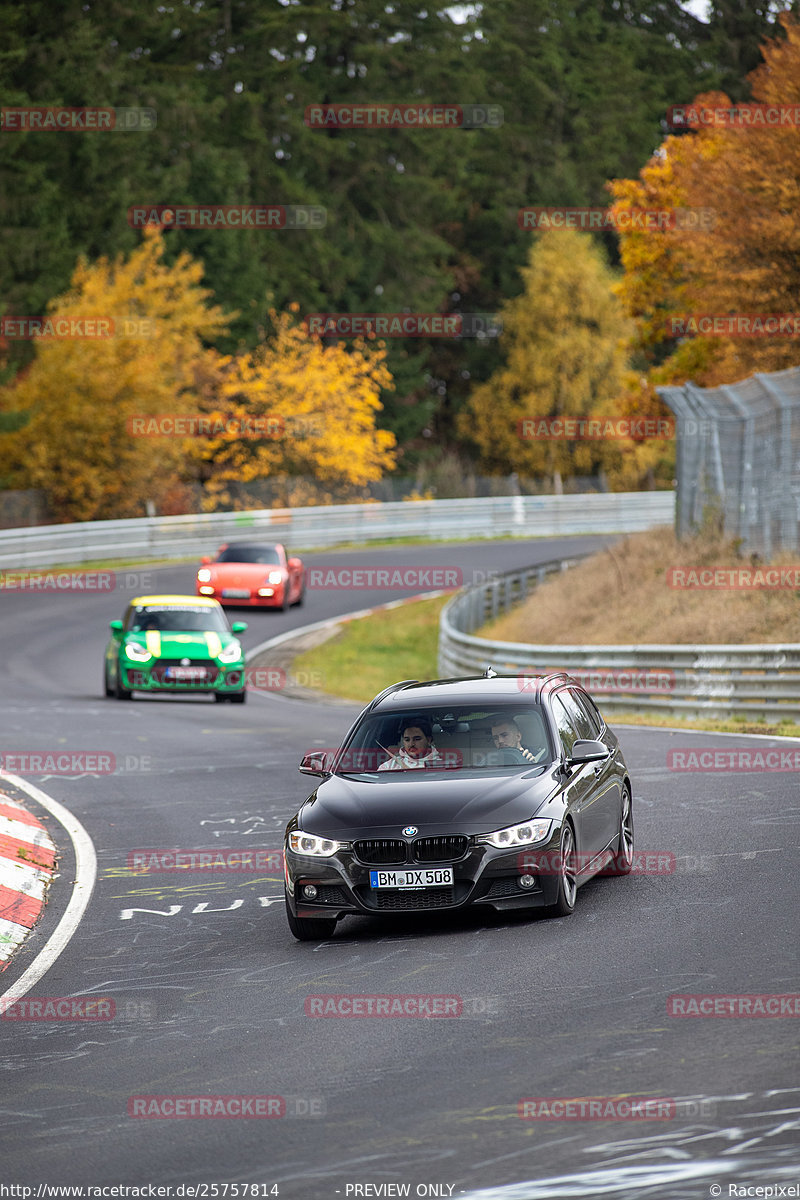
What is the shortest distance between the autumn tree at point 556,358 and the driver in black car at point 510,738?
2637 inches

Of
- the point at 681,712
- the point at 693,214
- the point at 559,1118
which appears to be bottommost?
the point at 681,712

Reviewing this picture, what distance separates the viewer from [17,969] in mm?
9312

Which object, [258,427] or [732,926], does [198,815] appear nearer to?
[732,926]

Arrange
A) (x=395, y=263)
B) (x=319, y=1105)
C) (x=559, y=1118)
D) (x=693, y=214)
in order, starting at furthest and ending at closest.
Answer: (x=395, y=263), (x=693, y=214), (x=319, y=1105), (x=559, y=1118)

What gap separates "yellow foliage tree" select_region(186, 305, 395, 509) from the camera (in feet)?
205

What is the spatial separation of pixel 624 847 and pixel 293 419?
54.3 metres

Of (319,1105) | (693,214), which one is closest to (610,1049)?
(319,1105)

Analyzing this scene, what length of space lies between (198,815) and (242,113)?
196ft

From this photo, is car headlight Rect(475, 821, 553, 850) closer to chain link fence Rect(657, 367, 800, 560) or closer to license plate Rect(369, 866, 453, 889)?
license plate Rect(369, 866, 453, 889)

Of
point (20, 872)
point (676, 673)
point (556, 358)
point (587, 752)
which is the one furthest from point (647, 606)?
point (556, 358)

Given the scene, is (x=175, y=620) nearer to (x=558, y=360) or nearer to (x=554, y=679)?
(x=554, y=679)

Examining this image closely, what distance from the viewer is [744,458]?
2736 centimetres

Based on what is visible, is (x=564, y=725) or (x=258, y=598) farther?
(x=258, y=598)

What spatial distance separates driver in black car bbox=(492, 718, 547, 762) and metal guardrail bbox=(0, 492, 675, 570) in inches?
1363
